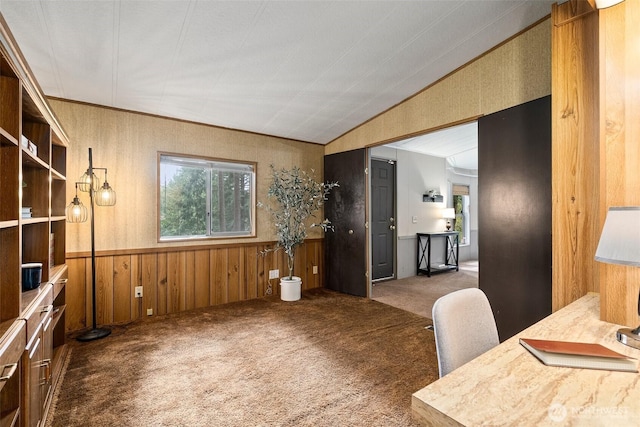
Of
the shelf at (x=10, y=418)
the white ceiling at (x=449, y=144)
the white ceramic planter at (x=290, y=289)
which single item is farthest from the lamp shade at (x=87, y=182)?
the white ceiling at (x=449, y=144)

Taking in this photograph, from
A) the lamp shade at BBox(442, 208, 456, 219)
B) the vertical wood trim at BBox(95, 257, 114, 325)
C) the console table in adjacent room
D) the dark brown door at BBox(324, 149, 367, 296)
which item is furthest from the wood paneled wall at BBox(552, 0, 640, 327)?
the lamp shade at BBox(442, 208, 456, 219)

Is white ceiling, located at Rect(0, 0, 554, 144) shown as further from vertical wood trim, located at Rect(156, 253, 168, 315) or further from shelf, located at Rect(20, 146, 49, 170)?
vertical wood trim, located at Rect(156, 253, 168, 315)

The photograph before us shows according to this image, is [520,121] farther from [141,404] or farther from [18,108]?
[141,404]

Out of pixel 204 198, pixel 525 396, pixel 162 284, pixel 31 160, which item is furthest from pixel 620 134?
pixel 162 284

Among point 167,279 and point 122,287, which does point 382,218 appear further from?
point 122,287

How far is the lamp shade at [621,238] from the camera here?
1129 millimetres

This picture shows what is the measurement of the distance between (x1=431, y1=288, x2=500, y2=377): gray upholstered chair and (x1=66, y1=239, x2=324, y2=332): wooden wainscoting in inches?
132

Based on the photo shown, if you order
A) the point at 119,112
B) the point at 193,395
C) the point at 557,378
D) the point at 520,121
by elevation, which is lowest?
the point at 193,395

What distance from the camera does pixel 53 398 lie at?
80.3 inches

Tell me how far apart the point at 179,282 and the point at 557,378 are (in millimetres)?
3770

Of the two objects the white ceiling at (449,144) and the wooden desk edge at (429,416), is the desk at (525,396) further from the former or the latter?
the white ceiling at (449,144)

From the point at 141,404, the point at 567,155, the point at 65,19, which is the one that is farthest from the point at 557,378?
the point at 65,19

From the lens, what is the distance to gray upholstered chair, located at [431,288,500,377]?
119 centimetres

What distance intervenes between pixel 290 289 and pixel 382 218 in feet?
7.25
